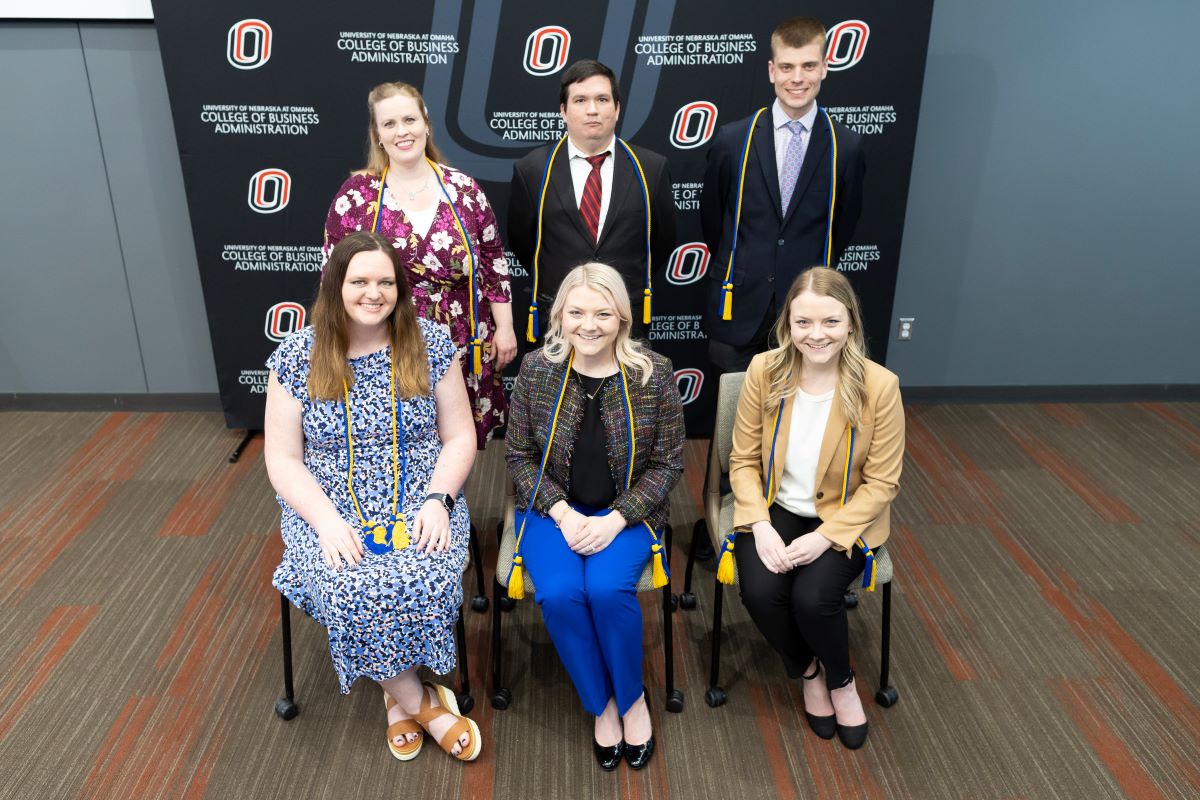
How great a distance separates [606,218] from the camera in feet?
9.16

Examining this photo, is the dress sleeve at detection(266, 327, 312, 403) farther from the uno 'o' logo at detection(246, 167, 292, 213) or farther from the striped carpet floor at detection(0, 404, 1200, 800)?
the uno 'o' logo at detection(246, 167, 292, 213)

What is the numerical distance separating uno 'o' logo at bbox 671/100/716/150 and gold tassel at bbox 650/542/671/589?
6.50 feet

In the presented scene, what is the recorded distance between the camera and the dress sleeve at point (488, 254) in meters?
2.76

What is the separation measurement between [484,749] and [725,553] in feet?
2.82

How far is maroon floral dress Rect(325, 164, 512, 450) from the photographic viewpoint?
8.67 feet

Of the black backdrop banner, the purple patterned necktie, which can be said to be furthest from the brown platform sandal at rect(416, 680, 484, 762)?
the purple patterned necktie

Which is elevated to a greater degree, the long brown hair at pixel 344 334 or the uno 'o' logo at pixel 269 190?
the uno 'o' logo at pixel 269 190

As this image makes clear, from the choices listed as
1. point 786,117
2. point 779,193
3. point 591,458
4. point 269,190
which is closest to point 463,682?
point 591,458

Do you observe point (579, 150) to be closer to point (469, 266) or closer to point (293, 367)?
point (469, 266)

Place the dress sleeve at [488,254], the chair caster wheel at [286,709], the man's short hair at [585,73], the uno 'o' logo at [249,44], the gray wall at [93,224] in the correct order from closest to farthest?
the chair caster wheel at [286,709]
the man's short hair at [585,73]
the dress sleeve at [488,254]
the uno 'o' logo at [249,44]
the gray wall at [93,224]

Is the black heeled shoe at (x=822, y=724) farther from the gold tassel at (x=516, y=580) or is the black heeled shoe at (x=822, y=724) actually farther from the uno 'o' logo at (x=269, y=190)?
the uno 'o' logo at (x=269, y=190)

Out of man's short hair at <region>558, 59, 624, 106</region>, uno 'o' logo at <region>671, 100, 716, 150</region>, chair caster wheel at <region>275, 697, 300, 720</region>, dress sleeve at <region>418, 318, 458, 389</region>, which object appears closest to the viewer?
dress sleeve at <region>418, 318, 458, 389</region>

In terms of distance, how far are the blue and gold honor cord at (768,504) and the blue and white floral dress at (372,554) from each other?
712 millimetres

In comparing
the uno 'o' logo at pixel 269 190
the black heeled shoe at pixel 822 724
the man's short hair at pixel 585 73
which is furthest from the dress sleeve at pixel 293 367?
the uno 'o' logo at pixel 269 190
